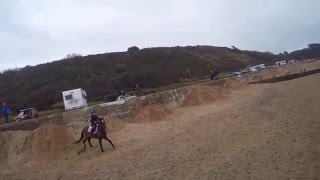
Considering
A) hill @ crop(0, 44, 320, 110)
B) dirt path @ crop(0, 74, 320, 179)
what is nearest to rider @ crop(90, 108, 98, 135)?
dirt path @ crop(0, 74, 320, 179)

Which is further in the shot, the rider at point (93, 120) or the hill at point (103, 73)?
the hill at point (103, 73)

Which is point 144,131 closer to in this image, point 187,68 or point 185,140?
point 185,140

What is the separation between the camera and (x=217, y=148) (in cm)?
1806

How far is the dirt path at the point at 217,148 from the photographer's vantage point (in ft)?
47.9

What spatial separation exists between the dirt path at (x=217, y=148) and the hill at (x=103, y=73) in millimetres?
35657

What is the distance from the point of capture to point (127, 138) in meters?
24.2

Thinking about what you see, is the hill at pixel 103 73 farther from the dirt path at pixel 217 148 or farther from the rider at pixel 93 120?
the rider at pixel 93 120

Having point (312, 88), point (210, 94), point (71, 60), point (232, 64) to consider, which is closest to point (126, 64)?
point (71, 60)

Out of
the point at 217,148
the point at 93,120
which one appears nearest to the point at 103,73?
the point at 93,120

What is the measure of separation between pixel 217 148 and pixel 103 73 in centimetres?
6314

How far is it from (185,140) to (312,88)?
1327 cm

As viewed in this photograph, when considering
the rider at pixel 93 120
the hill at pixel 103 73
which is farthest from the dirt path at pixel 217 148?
the hill at pixel 103 73

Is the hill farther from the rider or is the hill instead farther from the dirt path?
the rider

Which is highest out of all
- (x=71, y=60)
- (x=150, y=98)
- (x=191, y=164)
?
(x=71, y=60)
